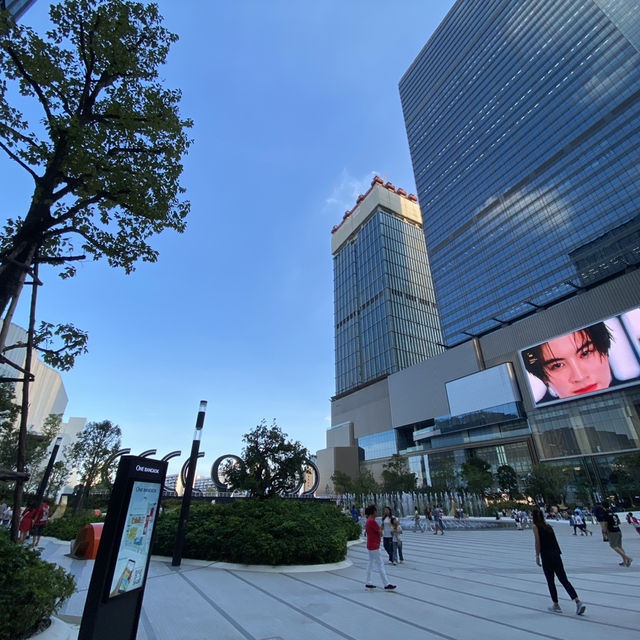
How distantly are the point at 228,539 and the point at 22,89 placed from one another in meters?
10.6

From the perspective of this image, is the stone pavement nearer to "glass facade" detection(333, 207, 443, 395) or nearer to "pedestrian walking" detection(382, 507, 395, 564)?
"pedestrian walking" detection(382, 507, 395, 564)

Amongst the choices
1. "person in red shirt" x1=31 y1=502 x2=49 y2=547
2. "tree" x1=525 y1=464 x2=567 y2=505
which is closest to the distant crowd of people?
"person in red shirt" x1=31 y1=502 x2=49 y2=547

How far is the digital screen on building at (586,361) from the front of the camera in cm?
4106

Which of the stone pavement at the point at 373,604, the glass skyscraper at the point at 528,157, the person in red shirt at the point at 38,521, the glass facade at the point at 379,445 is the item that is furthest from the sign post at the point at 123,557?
the glass facade at the point at 379,445

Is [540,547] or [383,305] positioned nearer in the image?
[540,547]

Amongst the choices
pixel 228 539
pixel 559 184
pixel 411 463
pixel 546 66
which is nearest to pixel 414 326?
pixel 411 463

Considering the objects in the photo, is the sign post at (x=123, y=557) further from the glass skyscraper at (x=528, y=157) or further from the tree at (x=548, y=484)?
the glass skyscraper at (x=528, y=157)

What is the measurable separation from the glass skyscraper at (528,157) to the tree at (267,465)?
181ft

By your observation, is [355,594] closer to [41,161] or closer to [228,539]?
[228,539]

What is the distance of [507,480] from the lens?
156 feet

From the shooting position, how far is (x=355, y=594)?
6.38m

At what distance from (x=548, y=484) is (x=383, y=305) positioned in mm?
58641

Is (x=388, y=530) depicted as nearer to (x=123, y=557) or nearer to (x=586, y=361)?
(x=123, y=557)

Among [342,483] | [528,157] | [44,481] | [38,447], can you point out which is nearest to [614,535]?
[44,481]
